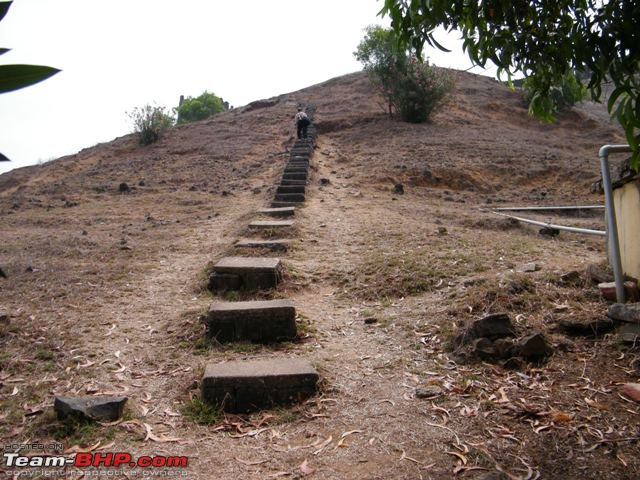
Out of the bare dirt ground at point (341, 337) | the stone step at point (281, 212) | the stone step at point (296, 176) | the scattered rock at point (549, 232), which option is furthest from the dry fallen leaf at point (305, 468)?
the stone step at point (296, 176)

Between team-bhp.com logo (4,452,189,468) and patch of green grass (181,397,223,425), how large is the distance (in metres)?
0.38

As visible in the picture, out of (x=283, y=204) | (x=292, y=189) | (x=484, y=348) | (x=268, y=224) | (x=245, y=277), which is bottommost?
(x=484, y=348)

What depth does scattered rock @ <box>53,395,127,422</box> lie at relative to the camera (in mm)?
2799

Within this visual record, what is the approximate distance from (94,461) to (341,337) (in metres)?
2.08

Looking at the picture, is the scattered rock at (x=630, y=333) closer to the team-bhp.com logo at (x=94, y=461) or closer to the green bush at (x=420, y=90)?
the team-bhp.com logo at (x=94, y=461)

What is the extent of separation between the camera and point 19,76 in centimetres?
88

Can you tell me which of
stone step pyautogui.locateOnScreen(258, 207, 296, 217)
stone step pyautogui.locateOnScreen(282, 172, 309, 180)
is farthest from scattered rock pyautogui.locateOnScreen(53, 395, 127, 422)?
stone step pyautogui.locateOnScreen(282, 172, 309, 180)

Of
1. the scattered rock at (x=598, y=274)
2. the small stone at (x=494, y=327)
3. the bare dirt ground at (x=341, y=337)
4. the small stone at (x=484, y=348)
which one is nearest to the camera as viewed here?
the bare dirt ground at (x=341, y=337)

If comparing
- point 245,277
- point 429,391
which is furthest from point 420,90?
point 429,391

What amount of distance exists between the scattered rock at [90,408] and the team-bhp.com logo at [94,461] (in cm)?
30

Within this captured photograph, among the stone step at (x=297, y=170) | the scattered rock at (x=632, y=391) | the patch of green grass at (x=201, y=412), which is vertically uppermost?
the stone step at (x=297, y=170)

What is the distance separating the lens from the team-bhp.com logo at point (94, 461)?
2.44 m

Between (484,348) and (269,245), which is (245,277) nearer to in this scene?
(269,245)

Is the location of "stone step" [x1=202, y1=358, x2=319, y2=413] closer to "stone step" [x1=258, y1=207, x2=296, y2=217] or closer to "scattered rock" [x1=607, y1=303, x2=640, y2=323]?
"scattered rock" [x1=607, y1=303, x2=640, y2=323]
